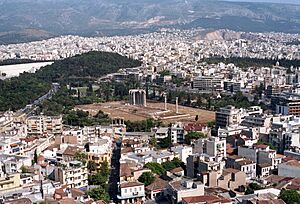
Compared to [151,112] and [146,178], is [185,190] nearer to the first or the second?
[146,178]

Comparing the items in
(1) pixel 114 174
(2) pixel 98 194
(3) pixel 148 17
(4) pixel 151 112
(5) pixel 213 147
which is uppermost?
(3) pixel 148 17

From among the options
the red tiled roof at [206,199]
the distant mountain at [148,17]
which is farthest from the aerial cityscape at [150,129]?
the distant mountain at [148,17]

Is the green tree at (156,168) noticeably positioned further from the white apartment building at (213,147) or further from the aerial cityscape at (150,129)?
the white apartment building at (213,147)

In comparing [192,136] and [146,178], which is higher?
[192,136]

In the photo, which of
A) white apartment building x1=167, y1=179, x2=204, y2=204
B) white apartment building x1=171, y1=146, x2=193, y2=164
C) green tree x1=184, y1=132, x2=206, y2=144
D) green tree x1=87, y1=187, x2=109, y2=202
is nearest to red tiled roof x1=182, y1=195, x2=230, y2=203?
white apartment building x1=167, y1=179, x2=204, y2=204

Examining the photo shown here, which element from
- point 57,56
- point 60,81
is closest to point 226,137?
point 60,81

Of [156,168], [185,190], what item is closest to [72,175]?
[156,168]

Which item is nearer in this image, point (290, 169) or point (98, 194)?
point (98, 194)

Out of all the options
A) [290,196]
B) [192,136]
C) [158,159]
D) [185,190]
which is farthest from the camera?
[192,136]
